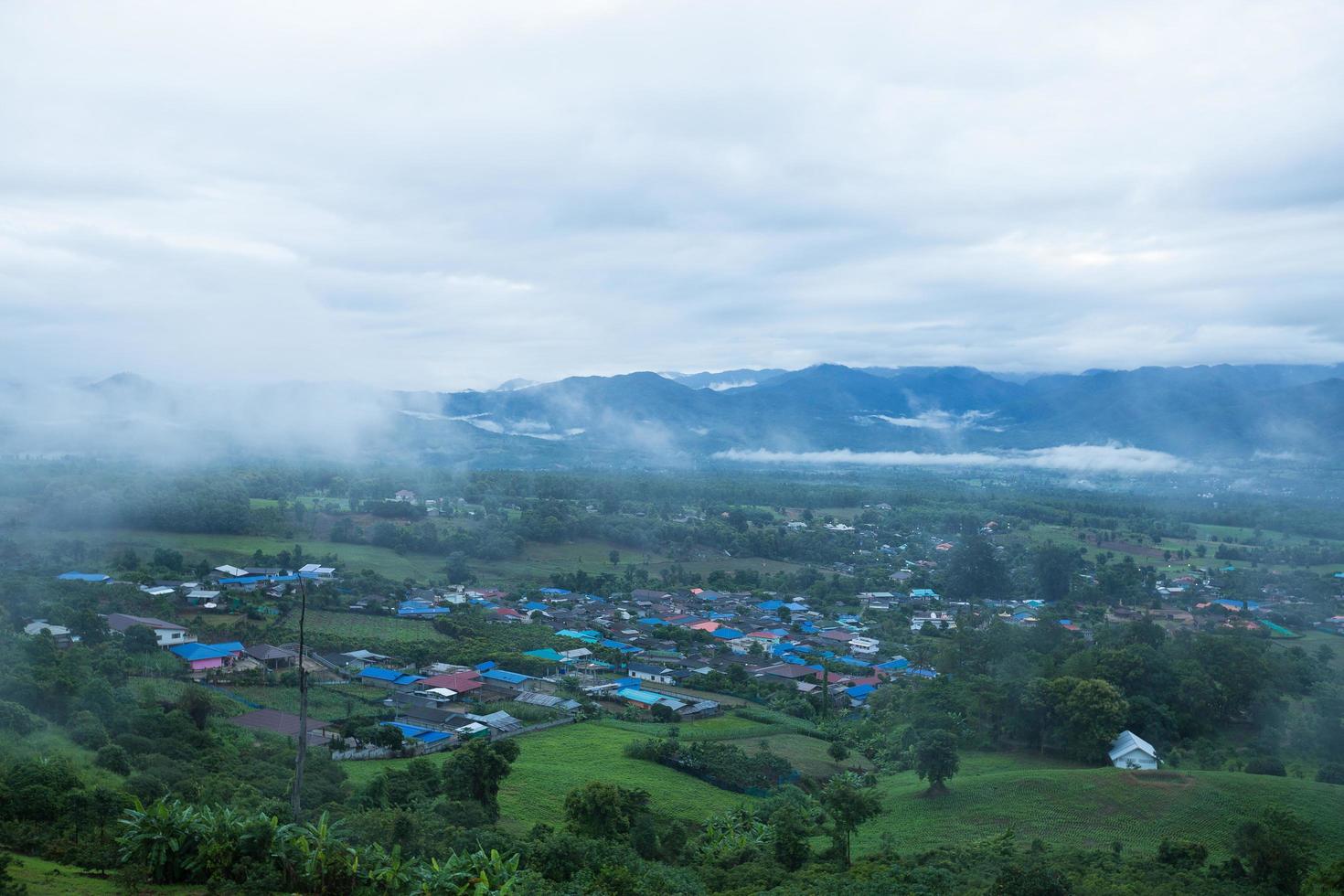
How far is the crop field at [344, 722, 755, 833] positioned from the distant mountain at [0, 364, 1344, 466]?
212ft

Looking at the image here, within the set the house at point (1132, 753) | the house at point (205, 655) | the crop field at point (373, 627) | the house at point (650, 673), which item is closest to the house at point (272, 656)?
the house at point (205, 655)

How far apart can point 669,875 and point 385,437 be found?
97.7 m

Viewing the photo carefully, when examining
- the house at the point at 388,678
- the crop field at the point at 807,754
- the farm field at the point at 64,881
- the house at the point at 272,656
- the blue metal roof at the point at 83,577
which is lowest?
the crop field at the point at 807,754

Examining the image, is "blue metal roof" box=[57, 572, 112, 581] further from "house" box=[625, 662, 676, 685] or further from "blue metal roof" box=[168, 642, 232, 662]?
"house" box=[625, 662, 676, 685]

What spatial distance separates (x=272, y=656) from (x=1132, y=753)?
72.5 feet

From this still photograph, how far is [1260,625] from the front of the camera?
109ft

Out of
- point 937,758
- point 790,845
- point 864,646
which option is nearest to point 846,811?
point 790,845

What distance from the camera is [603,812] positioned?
13188 millimetres

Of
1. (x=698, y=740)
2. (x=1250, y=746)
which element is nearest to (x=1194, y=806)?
(x=1250, y=746)

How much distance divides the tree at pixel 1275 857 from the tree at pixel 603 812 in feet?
27.7

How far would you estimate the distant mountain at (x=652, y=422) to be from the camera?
276 ft

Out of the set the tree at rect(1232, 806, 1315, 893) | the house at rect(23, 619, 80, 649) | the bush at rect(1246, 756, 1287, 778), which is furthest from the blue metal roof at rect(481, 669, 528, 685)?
the tree at rect(1232, 806, 1315, 893)

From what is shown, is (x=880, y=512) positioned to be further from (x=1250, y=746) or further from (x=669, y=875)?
(x=669, y=875)

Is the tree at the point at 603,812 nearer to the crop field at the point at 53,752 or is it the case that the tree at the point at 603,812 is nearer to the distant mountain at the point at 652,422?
the crop field at the point at 53,752
